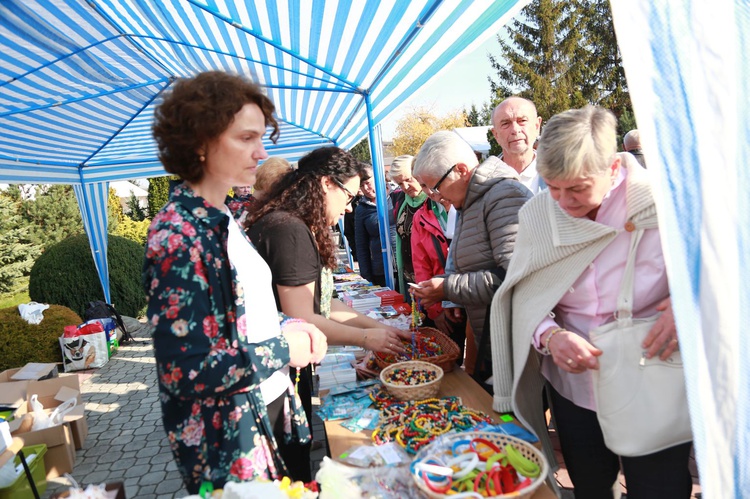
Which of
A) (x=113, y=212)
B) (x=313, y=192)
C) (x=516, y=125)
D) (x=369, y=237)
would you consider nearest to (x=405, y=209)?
(x=516, y=125)

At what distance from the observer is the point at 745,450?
891 mm

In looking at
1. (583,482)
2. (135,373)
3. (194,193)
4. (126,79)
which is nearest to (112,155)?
(126,79)

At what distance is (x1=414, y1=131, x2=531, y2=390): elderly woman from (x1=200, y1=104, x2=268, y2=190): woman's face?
38.2 inches

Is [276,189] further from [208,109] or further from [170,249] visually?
[170,249]

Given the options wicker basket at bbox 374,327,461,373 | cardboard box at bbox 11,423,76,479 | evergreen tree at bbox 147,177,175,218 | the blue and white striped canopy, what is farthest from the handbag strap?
evergreen tree at bbox 147,177,175,218

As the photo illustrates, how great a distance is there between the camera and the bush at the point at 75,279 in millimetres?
7285

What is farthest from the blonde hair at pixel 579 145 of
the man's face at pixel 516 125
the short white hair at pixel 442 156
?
the man's face at pixel 516 125

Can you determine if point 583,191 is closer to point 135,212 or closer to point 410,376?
point 410,376

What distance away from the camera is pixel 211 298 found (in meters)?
1.18

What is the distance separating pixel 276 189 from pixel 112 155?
695cm

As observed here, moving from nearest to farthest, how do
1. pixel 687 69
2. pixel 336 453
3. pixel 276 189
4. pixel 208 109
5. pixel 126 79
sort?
pixel 687 69 → pixel 208 109 → pixel 336 453 → pixel 276 189 → pixel 126 79

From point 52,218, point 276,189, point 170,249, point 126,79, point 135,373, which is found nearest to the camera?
point 170,249

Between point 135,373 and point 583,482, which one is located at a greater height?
point 583,482

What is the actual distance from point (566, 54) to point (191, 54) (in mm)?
27029
